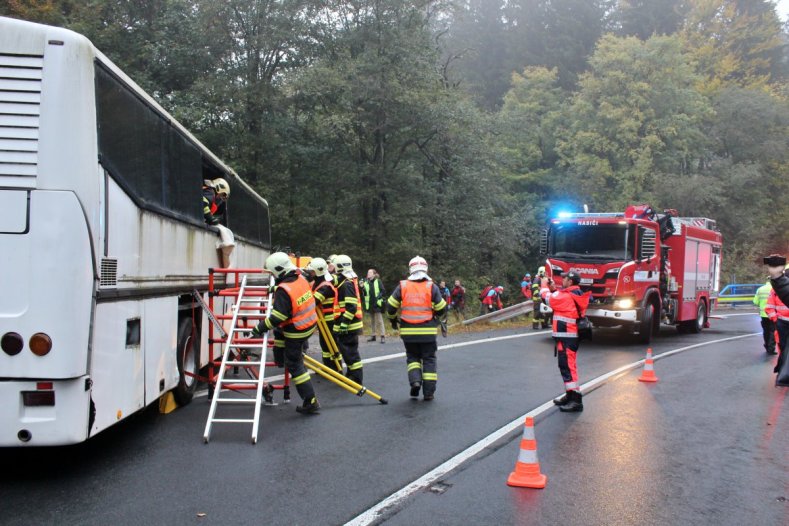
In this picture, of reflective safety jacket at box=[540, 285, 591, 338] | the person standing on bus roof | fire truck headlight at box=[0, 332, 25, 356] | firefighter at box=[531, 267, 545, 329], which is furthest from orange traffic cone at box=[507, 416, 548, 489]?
firefighter at box=[531, 267, 545, 329]

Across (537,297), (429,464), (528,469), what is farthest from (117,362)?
(537,297)

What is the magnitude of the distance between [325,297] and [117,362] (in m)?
4.23

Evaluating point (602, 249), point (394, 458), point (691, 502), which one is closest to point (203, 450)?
point (394, 458)

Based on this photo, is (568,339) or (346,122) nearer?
(568,339)

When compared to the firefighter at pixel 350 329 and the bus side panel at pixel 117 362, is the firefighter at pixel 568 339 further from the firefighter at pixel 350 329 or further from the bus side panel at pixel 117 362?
the bus side panel at pixel 117 362

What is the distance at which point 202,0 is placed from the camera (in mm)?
27422

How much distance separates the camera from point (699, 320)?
837 inches

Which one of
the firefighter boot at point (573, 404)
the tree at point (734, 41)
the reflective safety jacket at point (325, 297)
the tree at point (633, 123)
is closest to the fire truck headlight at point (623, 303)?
the firefighter boot at point (573, 404)

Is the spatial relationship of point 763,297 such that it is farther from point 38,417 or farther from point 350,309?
point 38,417

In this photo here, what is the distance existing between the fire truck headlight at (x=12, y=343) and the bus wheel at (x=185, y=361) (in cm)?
288

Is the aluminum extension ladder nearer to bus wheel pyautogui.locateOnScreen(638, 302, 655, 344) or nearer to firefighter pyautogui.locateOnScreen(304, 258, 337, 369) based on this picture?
firefighter pyautogui.locateOnScreen(304, 258, 337, 369)

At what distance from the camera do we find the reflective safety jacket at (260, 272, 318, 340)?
772 centimetres

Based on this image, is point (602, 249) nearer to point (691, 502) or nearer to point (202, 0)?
point (691, 502)

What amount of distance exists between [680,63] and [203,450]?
4679 cm
